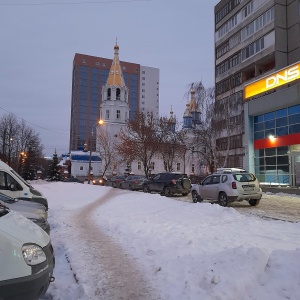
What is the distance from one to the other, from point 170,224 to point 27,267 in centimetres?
701

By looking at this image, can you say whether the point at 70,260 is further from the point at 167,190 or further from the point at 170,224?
the point at 167,190

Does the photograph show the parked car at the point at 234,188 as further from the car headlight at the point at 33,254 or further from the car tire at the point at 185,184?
the car headlight at the point at 33,254

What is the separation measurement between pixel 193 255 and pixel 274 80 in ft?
89.2

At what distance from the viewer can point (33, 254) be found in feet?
12.8

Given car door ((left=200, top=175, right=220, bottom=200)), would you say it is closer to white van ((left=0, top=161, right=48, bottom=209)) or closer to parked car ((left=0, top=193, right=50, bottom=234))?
white van ((left=0, top=161, right=48, bottom=209))

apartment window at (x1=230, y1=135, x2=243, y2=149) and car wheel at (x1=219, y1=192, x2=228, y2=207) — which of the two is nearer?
car wheel at (x1=219, y1=192, x2=228, y2=207)

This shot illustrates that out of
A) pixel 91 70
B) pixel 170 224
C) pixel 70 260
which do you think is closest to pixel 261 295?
pixel 70 260

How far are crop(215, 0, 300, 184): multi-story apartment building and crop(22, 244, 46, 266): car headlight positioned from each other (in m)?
26.5

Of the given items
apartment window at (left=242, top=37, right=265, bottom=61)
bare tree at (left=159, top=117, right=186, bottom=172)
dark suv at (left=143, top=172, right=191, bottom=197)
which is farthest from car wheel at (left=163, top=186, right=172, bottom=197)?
apartment window at (left=242, top=37, right=265, bottom=61)

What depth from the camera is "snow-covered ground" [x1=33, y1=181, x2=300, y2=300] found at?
4820 mm

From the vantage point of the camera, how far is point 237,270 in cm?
516

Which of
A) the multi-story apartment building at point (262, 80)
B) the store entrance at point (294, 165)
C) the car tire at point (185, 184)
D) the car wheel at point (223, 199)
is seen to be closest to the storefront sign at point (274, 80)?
the multi-story apartment building at point (262, 80)

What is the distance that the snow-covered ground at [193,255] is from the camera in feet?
15.8

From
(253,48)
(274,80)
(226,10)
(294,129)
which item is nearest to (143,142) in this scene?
(274,80)
